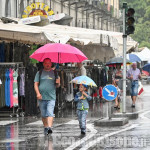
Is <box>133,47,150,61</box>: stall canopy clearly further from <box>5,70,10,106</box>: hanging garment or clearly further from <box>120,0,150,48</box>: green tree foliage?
<box>120,0,150,48</box>: green tree foliage

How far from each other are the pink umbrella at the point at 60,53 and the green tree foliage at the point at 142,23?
71078 millimetres

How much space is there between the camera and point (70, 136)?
1243 cm

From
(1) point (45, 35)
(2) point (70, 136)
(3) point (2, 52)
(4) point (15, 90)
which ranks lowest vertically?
(2) point (70, 136)

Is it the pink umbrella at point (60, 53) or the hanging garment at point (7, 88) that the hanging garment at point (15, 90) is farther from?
the pink umbrella at point (60, 53)

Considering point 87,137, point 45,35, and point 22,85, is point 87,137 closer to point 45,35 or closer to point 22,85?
point 22,85

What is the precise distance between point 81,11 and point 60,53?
145 ft

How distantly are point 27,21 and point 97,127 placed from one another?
314 inches

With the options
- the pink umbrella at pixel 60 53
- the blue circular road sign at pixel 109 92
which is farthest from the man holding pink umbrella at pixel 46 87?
the blue circular road sign at pixel 109 92

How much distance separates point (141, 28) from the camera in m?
88.6

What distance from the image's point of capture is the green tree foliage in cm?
8856

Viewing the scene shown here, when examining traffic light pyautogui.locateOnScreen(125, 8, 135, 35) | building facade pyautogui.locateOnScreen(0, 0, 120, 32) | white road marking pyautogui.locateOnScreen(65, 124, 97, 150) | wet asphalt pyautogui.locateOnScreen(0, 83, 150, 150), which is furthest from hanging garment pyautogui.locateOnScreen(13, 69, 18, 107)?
building facade pyautogui.locateOnScreen(0, 0, 120, 32)

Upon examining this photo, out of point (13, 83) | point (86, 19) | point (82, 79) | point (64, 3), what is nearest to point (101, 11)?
point (86, 19)

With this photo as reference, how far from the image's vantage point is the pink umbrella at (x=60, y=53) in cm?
1348

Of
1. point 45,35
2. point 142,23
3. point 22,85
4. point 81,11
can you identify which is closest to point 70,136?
point 22,85
